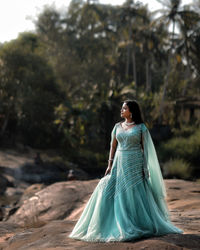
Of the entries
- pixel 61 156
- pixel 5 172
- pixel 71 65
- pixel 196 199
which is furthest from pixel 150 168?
pixel 71 65

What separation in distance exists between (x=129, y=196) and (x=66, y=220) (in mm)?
2262

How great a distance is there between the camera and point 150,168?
4938 millimetres

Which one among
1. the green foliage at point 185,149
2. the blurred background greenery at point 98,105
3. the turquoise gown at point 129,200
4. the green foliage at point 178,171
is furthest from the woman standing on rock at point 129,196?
the green foliage at point 185,149

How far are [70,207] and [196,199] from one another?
2.76 meters

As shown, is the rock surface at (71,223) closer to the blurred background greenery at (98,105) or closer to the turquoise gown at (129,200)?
the turquoise gown at (129,200)

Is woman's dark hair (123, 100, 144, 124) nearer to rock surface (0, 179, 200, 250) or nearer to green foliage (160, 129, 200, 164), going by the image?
rock surface (0, 179, 200, 250)

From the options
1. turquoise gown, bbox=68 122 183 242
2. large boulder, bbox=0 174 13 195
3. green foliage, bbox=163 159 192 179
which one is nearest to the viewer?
turquoise gown, bbox=68 122 183 242

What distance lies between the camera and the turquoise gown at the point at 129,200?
442 cm

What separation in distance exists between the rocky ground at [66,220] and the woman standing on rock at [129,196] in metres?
0.17

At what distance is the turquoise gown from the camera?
4418 mm

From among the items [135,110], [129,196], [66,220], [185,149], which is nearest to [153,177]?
[129,196]

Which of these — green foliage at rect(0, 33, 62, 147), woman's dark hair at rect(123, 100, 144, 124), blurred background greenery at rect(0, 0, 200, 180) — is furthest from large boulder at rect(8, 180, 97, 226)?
green foliage at rect(0, 33, 62, 147)

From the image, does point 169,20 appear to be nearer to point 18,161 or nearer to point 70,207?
point 18,161

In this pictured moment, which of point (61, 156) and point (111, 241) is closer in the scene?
point (111, 241)
